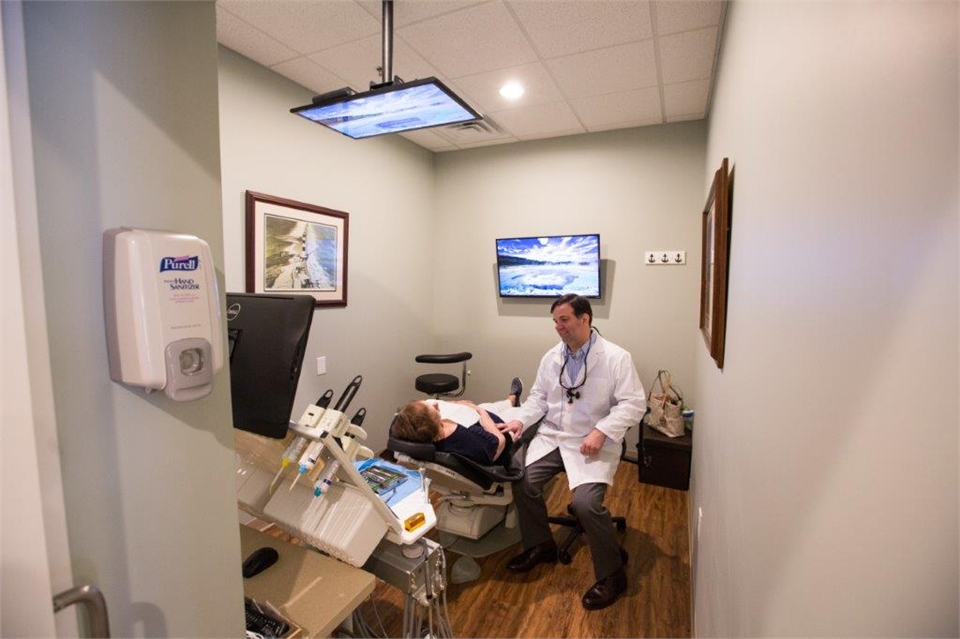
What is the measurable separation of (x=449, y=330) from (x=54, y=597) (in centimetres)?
403

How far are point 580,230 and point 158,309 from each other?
366 cm

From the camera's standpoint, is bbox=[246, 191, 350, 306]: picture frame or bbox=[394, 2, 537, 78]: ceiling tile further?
bbox=[246, 191, 350, 306]: picture frame

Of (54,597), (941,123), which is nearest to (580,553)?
(54,597)

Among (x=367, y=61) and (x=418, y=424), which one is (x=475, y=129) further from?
(x=418, y=424)

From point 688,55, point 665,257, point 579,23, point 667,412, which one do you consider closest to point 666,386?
point 667,412

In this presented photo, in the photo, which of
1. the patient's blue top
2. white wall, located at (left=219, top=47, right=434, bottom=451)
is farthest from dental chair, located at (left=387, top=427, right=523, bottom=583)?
Answer: white wall, located at (left=219, top=47, right=434, bottom=451)

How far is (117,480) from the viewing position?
662mm

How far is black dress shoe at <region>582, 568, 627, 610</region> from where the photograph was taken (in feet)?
7.24

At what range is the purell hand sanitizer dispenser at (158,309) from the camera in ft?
2.08

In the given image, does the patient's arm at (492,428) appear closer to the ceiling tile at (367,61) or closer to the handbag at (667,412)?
the handbag at (667,412)

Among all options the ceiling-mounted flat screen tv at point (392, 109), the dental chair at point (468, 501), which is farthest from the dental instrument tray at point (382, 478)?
the ceiling-mounted flat screen tv at point (392, 109)

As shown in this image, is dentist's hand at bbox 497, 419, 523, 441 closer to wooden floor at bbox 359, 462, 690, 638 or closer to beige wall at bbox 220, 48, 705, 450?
wooden floor at bbox 359, 462, 690, 638

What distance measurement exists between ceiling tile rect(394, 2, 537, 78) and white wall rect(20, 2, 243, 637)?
176 cm

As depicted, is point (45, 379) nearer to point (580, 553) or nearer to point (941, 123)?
point (941, 123)
